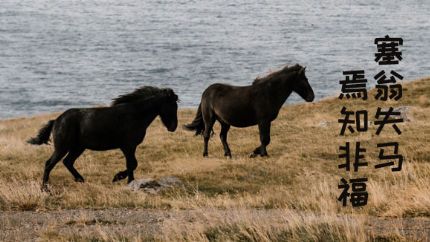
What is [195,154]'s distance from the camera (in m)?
21.7

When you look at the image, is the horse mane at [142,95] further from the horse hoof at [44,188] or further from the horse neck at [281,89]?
the horse neck at [281,89]

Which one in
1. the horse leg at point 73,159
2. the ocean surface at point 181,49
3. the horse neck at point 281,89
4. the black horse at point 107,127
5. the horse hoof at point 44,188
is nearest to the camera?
the horse hoof at point 44,188

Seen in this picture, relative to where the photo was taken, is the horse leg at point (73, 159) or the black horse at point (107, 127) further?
the horse leg at point (73, 159)

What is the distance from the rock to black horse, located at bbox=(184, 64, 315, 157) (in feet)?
14.6

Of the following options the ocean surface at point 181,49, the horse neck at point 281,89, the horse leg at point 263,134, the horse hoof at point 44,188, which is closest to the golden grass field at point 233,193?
the horse hoof at point 44,188

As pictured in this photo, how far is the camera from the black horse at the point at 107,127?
51.2 ft

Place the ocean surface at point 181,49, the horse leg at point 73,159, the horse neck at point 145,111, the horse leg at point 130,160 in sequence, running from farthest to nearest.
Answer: the ocean surface at point 181,49, the horse leg at point 73,159, the horse neck at point 145,111, the horse leg at point 130,160

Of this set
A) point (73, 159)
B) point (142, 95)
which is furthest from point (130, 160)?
point (142, 95)

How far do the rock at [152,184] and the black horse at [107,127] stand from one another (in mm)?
654

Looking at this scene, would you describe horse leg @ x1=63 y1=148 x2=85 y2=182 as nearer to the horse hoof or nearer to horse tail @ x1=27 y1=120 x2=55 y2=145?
horse tail @ x1=27 y1=120 x2=55 y2=145

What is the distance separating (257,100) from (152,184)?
5390 millimetres

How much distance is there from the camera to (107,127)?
1574 centimetres

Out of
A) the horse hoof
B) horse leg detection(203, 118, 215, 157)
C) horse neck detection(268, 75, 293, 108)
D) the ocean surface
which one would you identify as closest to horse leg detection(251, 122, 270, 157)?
horse neck detection(268, 75, 293, 108)

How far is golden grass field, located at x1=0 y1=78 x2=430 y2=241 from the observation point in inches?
400
